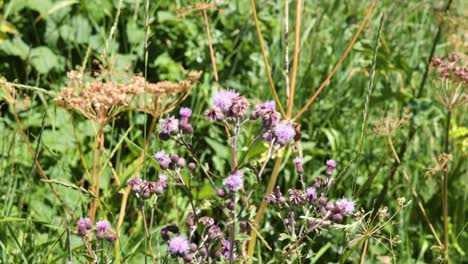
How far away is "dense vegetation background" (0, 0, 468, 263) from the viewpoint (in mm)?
2793

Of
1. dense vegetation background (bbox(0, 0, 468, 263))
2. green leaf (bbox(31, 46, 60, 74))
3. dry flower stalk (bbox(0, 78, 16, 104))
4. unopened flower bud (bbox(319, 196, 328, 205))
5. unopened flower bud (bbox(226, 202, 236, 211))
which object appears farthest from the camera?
green leaf (bbox(31, 46, 60, 74))

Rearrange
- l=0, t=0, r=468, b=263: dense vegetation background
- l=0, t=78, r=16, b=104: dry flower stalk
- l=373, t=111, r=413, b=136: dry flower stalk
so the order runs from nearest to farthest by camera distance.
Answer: l=0, t=78, r=16, b=104: dry flower stalk
l=373, t=111, r=413, b=136: dry flower stalk
l=0, t=0, r=468, b=263: dense vegetation background

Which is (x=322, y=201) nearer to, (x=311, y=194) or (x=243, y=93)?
(x=311, y=194)

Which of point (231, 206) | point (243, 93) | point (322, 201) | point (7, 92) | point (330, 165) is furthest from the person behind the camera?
point (243, 93)

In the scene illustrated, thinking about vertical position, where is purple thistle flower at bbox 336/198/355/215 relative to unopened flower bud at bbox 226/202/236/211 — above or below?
below

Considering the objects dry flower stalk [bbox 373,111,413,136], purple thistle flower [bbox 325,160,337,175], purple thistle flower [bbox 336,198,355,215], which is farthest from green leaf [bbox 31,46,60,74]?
purple thistle flower [bbox 336,198,355,215]

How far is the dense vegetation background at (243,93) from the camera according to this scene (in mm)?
2793

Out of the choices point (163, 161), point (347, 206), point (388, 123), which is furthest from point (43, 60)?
point (347, 206)

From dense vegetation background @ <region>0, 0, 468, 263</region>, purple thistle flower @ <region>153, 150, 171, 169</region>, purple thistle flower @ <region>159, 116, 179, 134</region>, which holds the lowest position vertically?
dense vegetation background @ <region>0, 0, 468, 263</region>

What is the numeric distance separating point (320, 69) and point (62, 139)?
1412 mm

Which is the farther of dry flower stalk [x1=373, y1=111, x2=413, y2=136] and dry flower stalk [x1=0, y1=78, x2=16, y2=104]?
dry flower stalk [x1=373, y1=111, x2=413, y2=136]

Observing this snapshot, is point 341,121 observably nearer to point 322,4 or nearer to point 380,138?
point 380,138

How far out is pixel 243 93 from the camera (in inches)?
136

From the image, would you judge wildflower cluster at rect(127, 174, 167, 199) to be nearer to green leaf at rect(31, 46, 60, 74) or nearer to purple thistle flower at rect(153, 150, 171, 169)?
purple thistle flower at rect(153, 150, 171, 169)
